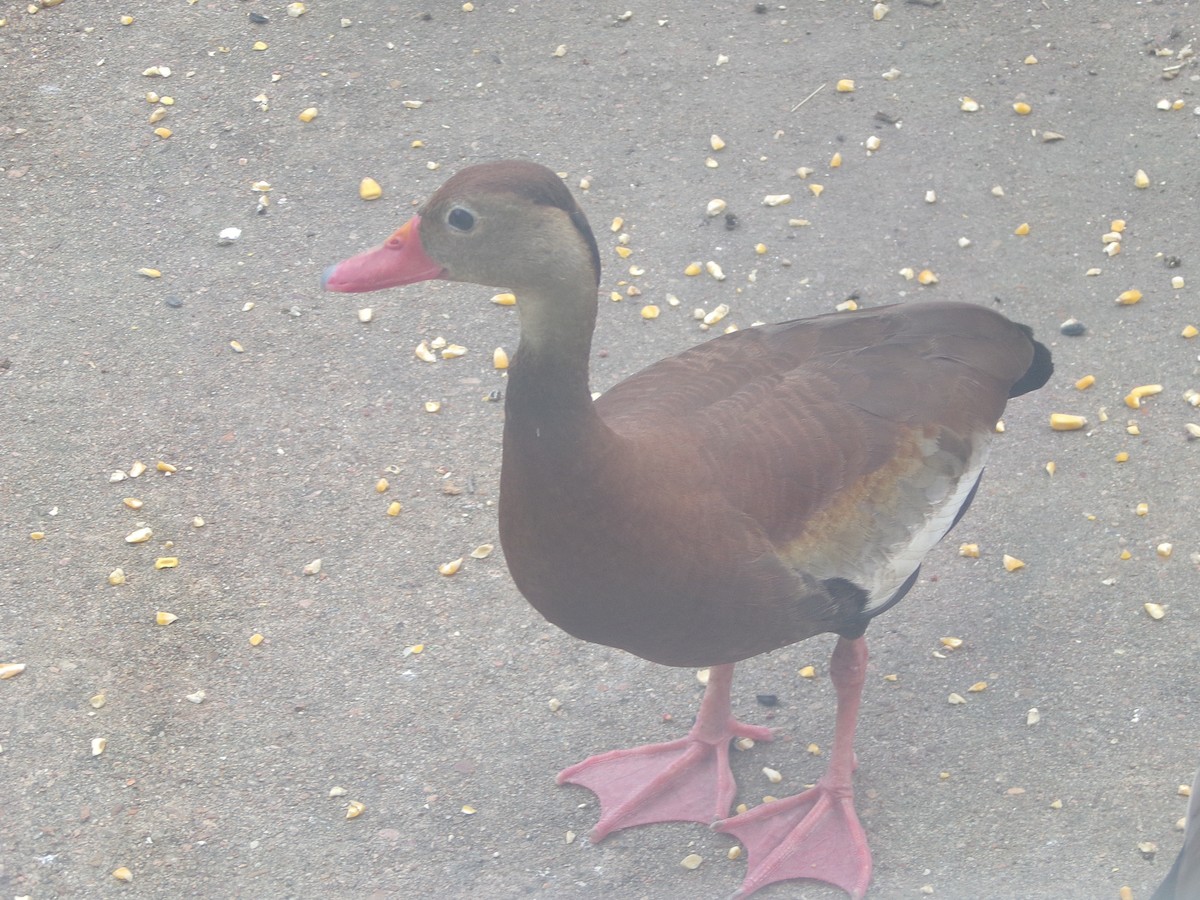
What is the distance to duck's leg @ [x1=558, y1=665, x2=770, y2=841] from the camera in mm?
3521

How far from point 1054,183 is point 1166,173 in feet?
1.48

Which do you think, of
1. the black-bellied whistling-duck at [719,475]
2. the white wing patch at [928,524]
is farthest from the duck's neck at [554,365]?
the white wing patch at [928,524]

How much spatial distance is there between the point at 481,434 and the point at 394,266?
182 centimetres

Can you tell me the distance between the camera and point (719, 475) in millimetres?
2996

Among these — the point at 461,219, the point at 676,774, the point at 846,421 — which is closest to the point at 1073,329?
the point at 846,421

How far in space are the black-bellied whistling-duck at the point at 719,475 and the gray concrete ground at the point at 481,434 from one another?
16cm

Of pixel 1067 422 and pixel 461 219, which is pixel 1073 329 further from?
pixel 461 219

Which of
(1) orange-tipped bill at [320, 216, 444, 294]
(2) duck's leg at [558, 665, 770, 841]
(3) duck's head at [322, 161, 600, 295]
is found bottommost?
(2) duck's leg at [558, 665, 770, 841]

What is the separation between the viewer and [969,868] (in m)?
3.33

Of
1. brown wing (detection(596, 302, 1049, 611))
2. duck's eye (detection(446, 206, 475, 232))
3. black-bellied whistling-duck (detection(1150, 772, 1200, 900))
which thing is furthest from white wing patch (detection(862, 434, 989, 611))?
duck's eye (detection(446, 206, 475, 232))

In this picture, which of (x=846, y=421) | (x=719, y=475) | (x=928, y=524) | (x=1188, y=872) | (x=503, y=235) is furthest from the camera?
(x=928, y=524)

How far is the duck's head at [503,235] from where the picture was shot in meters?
2.71

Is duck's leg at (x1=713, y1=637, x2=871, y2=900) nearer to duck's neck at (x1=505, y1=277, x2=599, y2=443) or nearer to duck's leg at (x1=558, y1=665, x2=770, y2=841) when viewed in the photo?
duck's leg at (x1=558, y1=665, x2=770, y2=841)

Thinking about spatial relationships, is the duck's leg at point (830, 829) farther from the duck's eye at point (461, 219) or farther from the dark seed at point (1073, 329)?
the dark seed at point (1073, 329)
